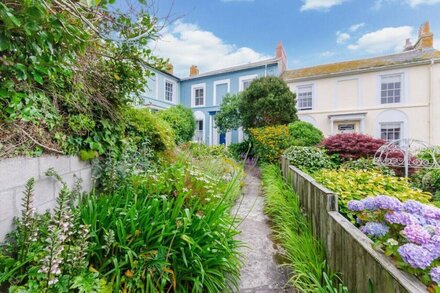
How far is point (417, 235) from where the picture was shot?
1.17 metres

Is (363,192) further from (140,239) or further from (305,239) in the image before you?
(140,239)

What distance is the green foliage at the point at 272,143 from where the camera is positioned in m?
7.11

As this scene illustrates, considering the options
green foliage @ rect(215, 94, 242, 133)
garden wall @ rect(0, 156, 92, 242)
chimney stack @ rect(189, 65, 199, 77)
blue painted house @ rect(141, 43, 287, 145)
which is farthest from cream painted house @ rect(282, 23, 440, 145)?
garden wall @ rect(0, 156, 92, 242)

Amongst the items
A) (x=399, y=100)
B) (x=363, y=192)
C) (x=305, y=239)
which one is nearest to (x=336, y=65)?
(x=399, y=100)

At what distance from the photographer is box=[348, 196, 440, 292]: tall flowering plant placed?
3.48 ft

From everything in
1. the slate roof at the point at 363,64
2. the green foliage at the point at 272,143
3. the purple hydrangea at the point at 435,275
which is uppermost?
the slate roof at the point at 363,64

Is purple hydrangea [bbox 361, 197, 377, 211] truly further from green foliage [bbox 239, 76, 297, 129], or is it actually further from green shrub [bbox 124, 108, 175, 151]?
green foliage [bbox 239, 76, 297, 129]

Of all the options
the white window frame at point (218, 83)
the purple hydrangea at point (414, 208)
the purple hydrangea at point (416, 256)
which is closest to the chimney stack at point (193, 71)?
the white window frame at point (218, 83)

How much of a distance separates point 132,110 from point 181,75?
14.5 m

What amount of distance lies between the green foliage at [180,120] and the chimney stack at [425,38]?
43.9ft

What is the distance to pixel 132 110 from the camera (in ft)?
10.5

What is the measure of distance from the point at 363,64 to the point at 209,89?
9515mm

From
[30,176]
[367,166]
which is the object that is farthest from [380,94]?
[30,176]

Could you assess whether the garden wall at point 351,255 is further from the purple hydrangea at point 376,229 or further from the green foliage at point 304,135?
the green foliage at point 304,135
